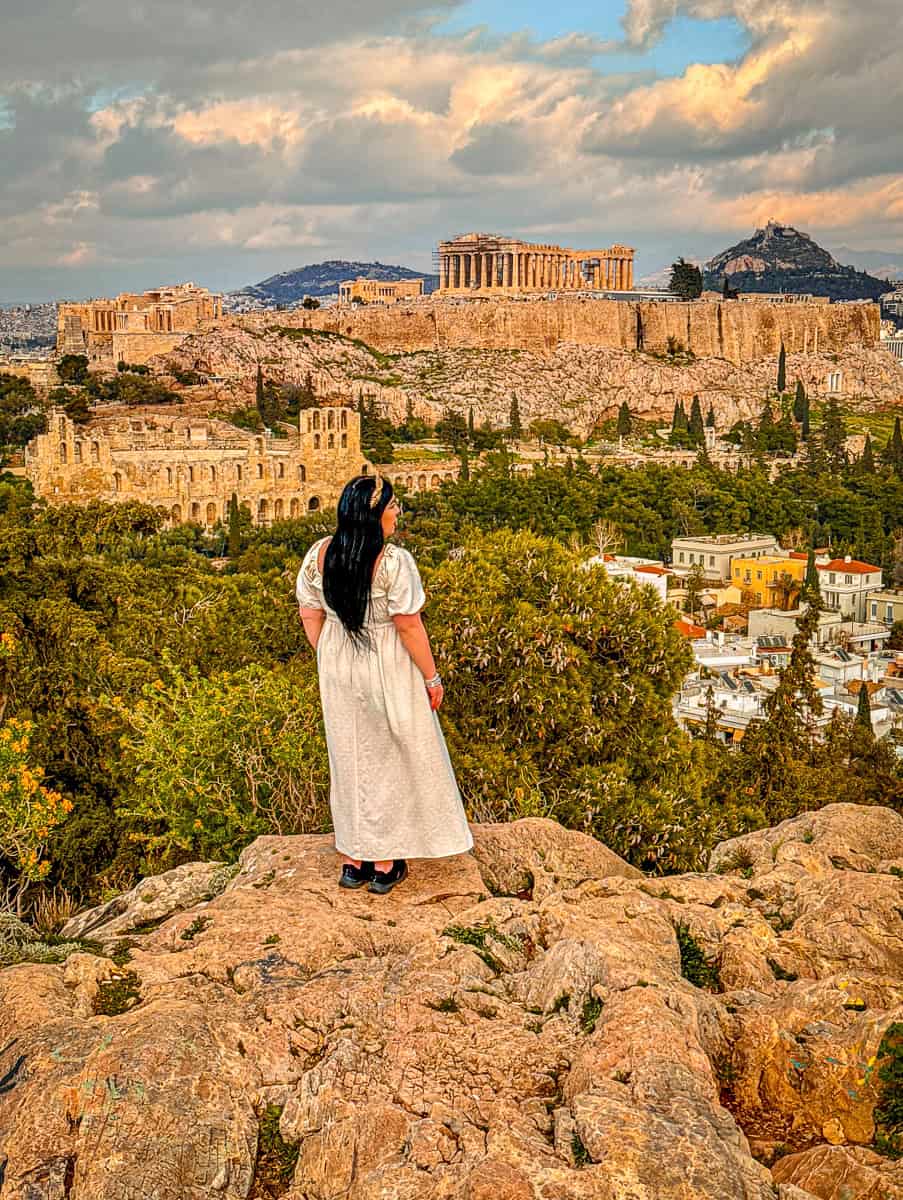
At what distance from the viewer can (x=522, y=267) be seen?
9725 cm

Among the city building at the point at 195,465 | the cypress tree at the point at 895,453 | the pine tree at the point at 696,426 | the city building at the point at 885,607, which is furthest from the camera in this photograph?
the pine tree at the point at 696,426

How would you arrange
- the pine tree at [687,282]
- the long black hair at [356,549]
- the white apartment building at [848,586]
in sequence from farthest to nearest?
the pine tree at [687,282] → the white apartment building at [848,586] → the long black hair at [356,549]

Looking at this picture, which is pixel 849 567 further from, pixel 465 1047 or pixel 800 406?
pixel 465 1047

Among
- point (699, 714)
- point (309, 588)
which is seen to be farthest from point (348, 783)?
point (699, 714)

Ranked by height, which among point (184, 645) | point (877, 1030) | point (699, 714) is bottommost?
point (699, 714)

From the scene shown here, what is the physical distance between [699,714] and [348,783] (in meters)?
21.3

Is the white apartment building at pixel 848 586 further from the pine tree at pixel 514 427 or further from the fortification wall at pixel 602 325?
the fortification wall at pixel 602 325

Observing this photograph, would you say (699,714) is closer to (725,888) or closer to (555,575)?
(555,575)

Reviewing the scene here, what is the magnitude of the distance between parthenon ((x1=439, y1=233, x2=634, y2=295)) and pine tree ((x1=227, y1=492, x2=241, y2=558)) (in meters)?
58.9

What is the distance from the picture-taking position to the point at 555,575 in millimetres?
10414

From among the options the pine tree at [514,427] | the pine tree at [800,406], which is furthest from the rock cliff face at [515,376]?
the pine tree at [800,406]

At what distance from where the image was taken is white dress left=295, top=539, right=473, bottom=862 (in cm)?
450

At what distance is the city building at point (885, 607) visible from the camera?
38.9m

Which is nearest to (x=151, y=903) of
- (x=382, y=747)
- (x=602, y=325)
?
(x=382, y=747)
